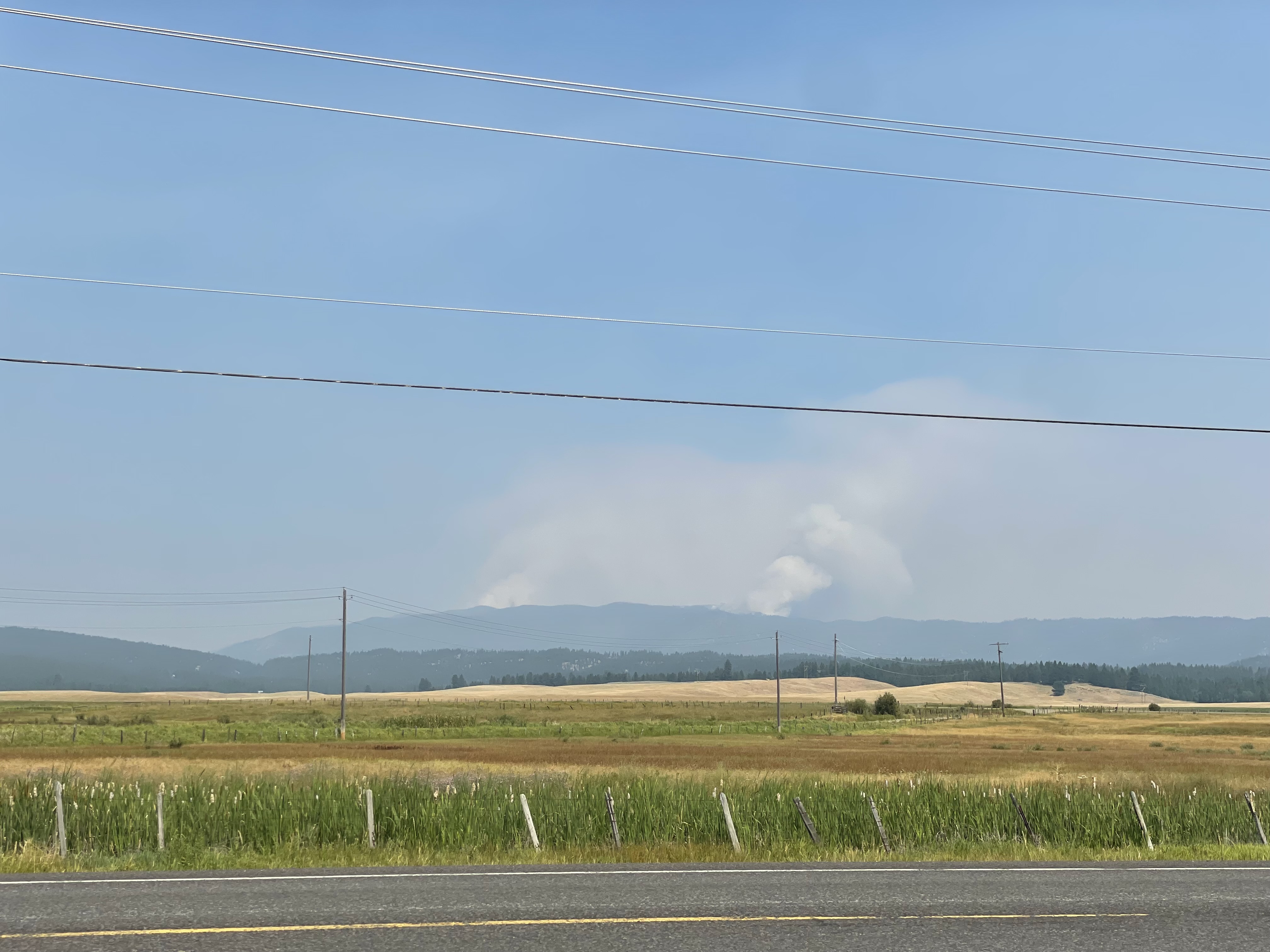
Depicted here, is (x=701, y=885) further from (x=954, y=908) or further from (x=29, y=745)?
(x=29, y=745)

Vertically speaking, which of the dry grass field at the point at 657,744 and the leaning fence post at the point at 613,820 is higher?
the leaning fence post at the point at 613,820

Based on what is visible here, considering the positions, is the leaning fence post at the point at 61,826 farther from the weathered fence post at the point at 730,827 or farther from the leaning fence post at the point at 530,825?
the weathered fence post at the point at 730,827

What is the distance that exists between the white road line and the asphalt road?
0.09 m

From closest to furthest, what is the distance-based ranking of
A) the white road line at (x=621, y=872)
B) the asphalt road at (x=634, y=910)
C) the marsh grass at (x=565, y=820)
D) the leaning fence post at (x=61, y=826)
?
the asphalt road at (x=634, y=910), the white road line at (x=621, y=872), the leaning fence post at (x=61, y=826), the marsh grass at (x=565, y=820)

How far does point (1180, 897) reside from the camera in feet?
59.5

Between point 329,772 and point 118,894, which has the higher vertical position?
point 118,894

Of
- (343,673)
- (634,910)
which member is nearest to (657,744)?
(343,673)

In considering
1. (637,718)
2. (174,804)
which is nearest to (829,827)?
(174,804)

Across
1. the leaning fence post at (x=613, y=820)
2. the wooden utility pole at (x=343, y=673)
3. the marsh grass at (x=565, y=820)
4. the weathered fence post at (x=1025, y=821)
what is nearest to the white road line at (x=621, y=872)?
the marsh grass at (x=565, y=820)

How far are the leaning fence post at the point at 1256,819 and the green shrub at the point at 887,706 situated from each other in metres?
143

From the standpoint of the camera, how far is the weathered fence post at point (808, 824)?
87.7ft

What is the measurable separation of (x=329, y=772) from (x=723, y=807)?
81.6ft

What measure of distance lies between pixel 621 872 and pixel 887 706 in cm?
15980

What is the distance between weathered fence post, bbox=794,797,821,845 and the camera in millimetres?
26719
